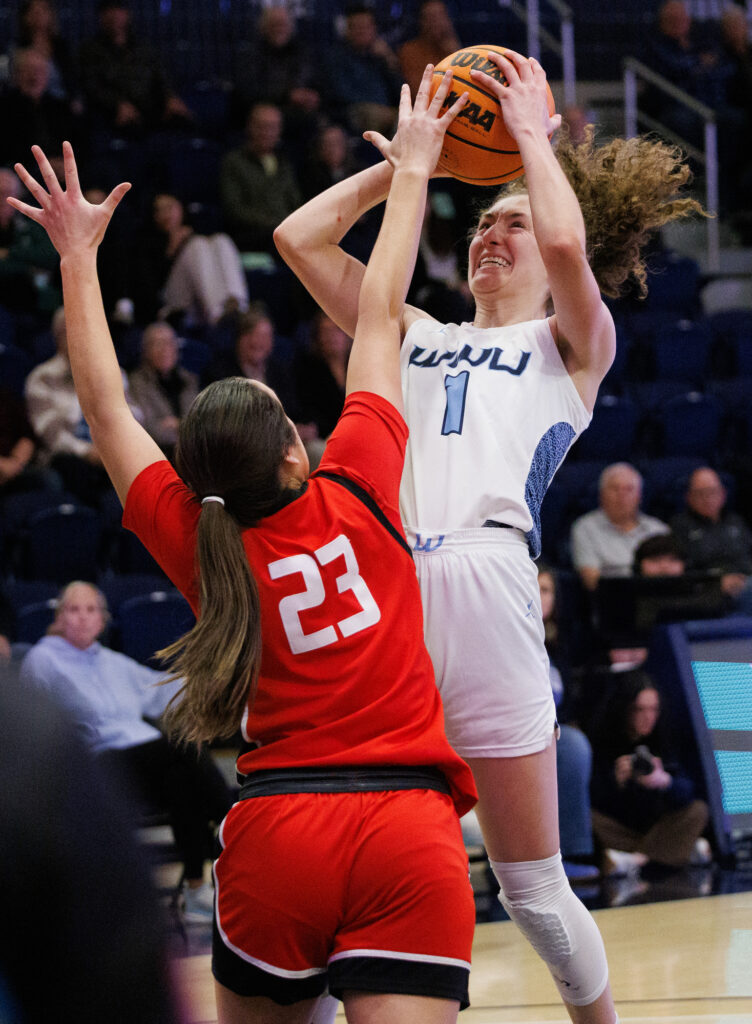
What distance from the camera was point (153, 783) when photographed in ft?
19.0

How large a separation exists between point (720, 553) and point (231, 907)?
631 cm

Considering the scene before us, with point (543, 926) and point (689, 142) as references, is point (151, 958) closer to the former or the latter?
point (543, 926)

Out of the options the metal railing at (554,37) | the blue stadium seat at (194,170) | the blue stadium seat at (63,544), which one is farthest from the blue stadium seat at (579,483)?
the metal railing at (554,37)

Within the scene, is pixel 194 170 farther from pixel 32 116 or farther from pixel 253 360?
pixel 253 360

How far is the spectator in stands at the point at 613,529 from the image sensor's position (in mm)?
7781

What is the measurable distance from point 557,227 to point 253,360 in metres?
5.42

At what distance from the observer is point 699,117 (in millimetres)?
11945

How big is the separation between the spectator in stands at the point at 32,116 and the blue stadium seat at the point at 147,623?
4019 millimetres

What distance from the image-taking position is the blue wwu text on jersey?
9.67 ft

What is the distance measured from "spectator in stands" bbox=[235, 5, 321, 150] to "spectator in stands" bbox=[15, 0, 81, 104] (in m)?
1.33

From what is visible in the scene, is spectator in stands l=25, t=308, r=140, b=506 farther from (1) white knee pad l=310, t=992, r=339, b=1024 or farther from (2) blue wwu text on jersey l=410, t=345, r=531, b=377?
(1) white knee pad l=310, t=992, r=339, b=1024

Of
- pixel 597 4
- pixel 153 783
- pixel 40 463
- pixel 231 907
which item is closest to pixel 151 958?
pixel 231 907

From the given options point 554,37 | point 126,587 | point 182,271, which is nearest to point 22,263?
point 182,271

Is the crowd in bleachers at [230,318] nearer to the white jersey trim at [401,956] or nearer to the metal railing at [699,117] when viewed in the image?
the metal railing at [699,117]
